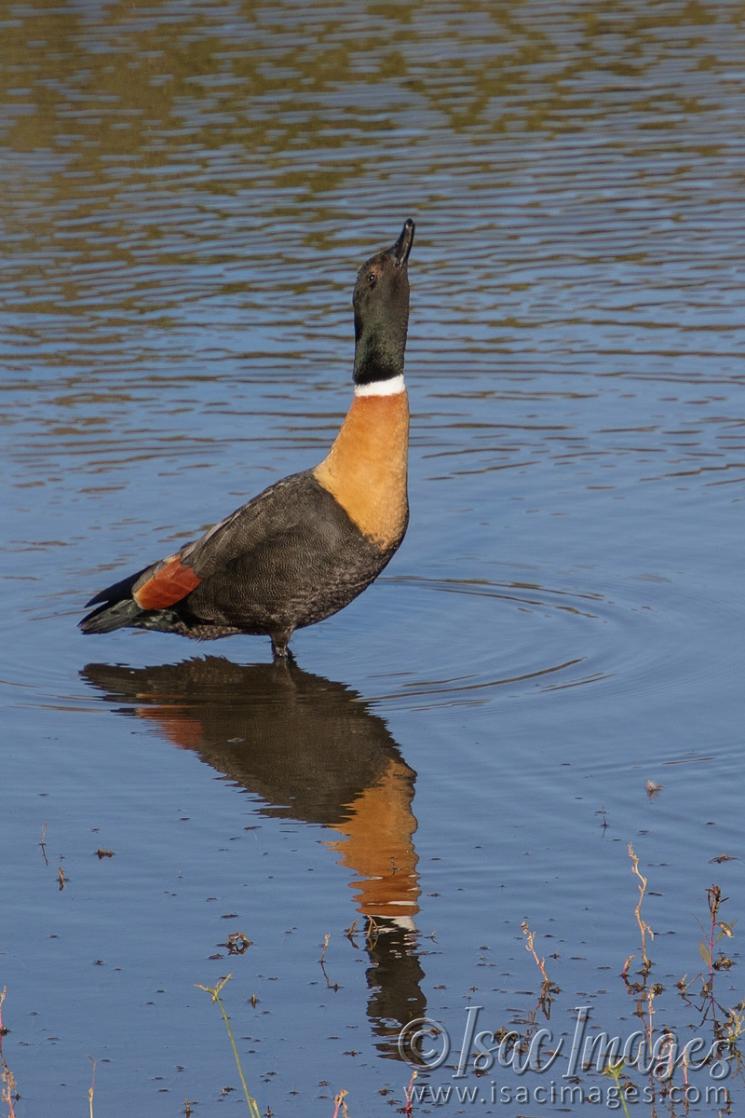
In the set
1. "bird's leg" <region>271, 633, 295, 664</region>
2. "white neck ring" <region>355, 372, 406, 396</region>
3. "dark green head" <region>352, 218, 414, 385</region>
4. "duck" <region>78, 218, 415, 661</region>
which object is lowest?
"bird's leg" <region>271, 633, 295, 664</region>

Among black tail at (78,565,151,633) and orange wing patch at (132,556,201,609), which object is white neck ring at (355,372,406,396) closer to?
orange wing patch at (132,556,201,609)

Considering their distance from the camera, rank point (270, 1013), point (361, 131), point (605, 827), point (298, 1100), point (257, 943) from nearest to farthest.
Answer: point (298, 1100)
point (270, 1013)
point (257, 943)
point (605, 827)
point (361, 131)

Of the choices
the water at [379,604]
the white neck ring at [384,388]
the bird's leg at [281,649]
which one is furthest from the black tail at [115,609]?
the white neck ring at [384,388]

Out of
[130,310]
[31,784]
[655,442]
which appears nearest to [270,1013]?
[31,784]

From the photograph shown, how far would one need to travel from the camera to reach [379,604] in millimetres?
9875

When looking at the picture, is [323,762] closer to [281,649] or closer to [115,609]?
[281,649]

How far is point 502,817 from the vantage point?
709cm

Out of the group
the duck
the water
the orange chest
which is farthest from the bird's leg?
the orange chest

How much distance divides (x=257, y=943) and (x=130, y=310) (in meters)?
10.1

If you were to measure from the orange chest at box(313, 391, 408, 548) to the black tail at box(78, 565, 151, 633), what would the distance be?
1227 millimetres

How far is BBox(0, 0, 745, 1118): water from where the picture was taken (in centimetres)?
582

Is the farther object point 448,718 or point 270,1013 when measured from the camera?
point 448,718

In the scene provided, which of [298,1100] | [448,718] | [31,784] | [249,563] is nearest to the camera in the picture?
[298,1100]

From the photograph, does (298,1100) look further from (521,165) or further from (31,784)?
(521,165)
